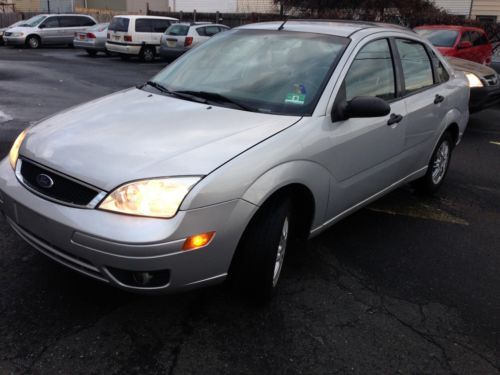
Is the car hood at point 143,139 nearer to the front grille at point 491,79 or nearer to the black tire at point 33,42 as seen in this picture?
the front grille at point 491,79

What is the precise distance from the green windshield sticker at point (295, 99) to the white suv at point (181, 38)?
15.2 m

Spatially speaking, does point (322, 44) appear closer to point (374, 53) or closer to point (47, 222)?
point (374, 53)

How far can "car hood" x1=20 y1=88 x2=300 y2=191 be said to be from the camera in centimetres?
261

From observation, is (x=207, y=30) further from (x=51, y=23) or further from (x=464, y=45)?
(x=464, y=45)

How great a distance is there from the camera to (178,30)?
18.3m

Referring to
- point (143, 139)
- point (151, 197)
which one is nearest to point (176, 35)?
point (143, 139)

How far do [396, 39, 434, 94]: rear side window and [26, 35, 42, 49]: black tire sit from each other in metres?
22.4

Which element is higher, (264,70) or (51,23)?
(51,23)

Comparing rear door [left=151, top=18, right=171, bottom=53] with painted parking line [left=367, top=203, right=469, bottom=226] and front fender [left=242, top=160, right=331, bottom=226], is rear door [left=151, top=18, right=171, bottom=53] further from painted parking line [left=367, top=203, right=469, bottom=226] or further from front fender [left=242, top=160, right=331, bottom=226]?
front fender [left=242, top=160, right=331, bottom=226]

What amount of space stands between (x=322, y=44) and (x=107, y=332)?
7.93 ft

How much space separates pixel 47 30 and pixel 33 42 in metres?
0.85

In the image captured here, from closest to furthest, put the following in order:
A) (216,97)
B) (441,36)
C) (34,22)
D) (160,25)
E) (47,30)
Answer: (216,97)
(441,36)
(160,25)
(47,30)
(34,22)

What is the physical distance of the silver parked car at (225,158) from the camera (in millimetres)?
2520

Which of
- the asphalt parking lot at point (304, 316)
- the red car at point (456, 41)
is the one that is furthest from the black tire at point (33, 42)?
the asphalt parking lot at point (304, 316)
